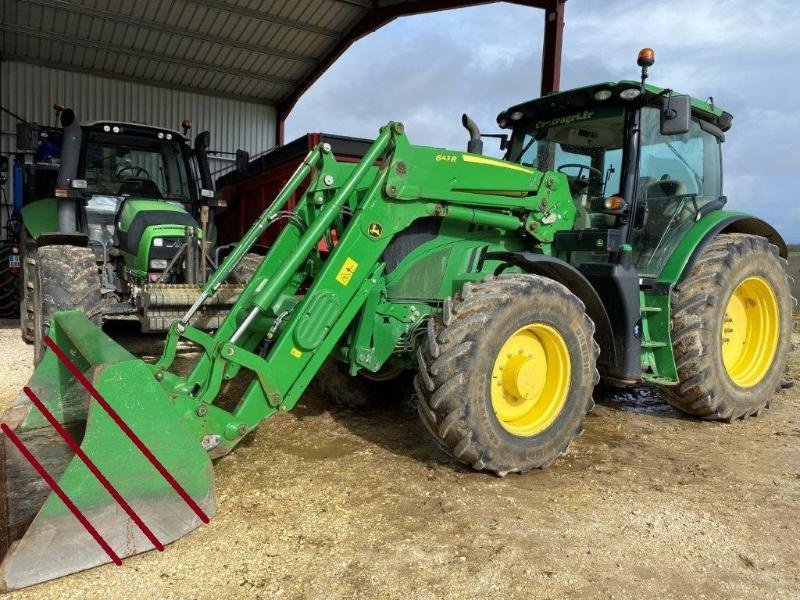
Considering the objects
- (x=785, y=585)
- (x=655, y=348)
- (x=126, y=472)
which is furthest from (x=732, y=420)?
(x=126, y=472)

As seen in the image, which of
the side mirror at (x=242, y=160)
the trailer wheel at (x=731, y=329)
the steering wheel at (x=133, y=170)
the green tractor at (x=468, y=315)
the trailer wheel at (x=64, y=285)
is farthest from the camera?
the side mirror at (x=242, y=160)

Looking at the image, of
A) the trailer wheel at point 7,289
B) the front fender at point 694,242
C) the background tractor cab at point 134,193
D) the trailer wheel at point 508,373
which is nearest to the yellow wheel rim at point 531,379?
the trailer wheel at point 508,373

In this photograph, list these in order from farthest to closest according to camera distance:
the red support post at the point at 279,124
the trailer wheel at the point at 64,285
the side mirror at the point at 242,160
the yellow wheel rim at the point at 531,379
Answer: the red support post at the point at 279,124
the side mirror at the point at 242,160
the trailer wheel at the point at 64,285
the yellow wheel rim at the point at 531,379

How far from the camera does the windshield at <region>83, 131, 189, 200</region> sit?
7031 millimetres

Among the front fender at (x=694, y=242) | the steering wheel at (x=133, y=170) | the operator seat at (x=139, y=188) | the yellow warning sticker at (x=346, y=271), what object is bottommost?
the yellow warning sticker at (x=346, y=271)

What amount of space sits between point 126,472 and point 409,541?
120 cm

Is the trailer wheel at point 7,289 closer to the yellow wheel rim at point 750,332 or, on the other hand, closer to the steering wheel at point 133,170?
the steering wheel at point 133,170

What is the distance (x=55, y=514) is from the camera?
7.77ft

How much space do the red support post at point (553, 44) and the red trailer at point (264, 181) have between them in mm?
3872

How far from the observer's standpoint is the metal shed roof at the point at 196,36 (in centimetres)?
1170

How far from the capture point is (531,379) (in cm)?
355

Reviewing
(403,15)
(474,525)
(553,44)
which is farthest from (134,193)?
(403,15)

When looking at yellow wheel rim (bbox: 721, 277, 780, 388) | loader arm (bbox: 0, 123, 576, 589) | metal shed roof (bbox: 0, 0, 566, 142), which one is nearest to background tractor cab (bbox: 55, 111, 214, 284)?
loader arm (bbox: 0, 123, 576, 589)

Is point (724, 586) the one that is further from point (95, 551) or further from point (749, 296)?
point (749, 296)
